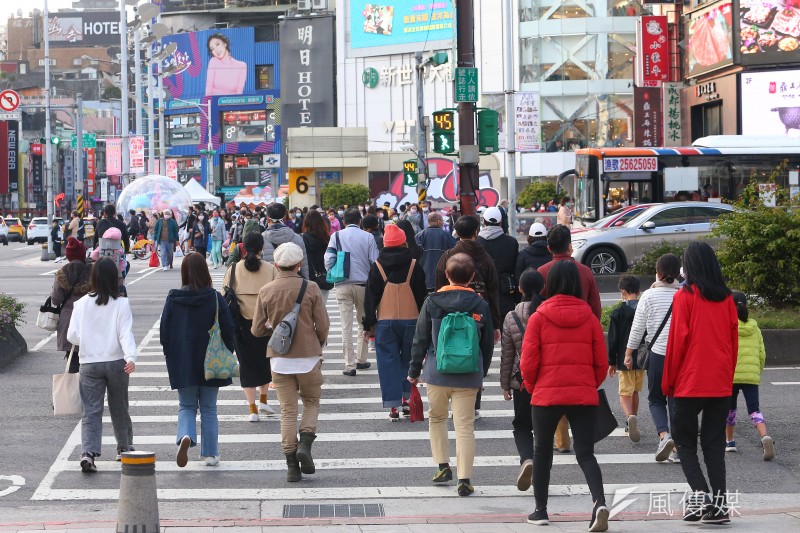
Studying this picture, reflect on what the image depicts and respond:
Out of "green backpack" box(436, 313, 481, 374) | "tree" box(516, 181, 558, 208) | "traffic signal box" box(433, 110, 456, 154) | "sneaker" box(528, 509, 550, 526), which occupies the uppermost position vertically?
"traffic signal box" box(433, 110, 456, 154)

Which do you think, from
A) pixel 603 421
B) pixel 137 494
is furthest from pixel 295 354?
pixel 137 494

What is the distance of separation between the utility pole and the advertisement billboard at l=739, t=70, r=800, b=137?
28206 mm

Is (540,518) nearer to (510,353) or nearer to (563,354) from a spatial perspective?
(563,354)

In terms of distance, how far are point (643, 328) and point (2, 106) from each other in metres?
40.3

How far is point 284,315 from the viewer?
931 cm

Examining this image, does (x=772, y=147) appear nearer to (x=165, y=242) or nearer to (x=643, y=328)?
(x=165, y=242)

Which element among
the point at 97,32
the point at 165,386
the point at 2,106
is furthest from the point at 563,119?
the point at 97,32

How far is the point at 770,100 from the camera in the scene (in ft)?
145

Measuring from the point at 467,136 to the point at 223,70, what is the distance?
105 meters

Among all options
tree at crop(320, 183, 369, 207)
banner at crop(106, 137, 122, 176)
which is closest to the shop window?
tree at crop(320, 183, 369, 207)

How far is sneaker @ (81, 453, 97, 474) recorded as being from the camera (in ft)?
31.4

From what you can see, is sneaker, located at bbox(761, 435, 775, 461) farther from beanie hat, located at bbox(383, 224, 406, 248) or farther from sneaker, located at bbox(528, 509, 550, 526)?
beanie hat, located at bbox(383, 224, 406, 248)

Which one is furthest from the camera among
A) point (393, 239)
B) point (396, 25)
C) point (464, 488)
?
point (396, 25)

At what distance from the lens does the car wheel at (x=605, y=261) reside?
26453mm
